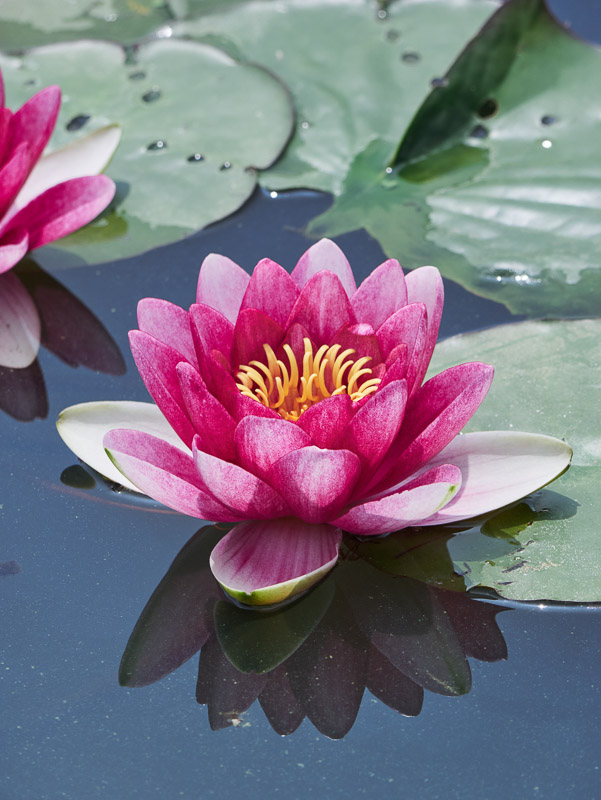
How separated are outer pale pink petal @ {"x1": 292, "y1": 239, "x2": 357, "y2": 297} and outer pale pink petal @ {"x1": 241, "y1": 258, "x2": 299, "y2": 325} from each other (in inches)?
4.4

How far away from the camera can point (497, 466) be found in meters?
1.47

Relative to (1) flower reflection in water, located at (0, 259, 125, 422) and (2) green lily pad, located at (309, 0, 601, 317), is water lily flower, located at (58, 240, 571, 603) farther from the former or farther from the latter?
(2) green lily pad, located at (309, 0, 601, 317)

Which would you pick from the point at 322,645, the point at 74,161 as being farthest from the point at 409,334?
the point at 74,161

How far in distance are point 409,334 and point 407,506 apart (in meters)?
0.30

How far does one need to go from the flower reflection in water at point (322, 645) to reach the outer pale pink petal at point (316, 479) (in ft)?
0.54

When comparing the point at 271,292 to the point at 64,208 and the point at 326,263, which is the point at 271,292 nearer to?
the point at 326,263

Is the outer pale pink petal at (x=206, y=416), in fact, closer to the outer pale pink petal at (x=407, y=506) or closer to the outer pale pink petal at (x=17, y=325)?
the outer pale pink petal at (x=407, y=506)

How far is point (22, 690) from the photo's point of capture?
4.43 feet

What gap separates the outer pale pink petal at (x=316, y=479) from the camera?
4.12ft

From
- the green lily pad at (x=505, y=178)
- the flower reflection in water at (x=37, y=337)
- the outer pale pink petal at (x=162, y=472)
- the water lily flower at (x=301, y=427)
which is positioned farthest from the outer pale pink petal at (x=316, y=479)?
the green lily pad at (x=505, y=178)

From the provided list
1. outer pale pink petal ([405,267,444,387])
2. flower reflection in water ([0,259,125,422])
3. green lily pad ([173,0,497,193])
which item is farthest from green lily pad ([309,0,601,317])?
flower reflection in water ([0,259,125,422])

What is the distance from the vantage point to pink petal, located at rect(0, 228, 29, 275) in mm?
2041

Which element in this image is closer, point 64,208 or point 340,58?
point 64,208

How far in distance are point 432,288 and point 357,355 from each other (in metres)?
0.19
